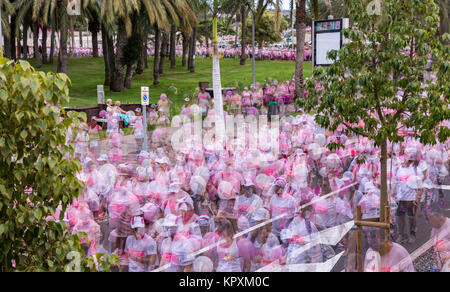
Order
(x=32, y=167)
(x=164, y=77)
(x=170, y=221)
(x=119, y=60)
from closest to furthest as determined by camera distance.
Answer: (x=32, y=167), (x=170, y=221), (x=119, y=60), (x=164, y=77)

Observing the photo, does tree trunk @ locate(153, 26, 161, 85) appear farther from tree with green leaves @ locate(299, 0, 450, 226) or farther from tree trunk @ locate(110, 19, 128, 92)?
tree with green leaves @ locate(299, 0, 450, 226)

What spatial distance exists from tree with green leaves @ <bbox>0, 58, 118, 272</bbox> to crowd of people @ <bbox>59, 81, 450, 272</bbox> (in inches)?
112

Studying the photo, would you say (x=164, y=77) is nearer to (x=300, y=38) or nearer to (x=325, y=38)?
(x=300, y=38)

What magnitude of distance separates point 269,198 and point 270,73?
123ft

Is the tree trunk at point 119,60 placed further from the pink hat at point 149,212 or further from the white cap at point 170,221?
the white cap at point 170,221

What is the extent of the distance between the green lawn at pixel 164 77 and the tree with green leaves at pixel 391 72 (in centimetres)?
1901

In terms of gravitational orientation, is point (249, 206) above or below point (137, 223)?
below

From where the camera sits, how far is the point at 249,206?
9.68 m

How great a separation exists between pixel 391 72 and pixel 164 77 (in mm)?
33025

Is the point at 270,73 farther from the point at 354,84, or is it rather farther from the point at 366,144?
the point at 354,84

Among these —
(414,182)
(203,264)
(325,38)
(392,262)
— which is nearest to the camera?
(392,262)

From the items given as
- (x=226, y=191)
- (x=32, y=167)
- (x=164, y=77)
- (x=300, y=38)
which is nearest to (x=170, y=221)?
(x=226, y=191)

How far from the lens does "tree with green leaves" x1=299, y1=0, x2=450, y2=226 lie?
9.06 meters

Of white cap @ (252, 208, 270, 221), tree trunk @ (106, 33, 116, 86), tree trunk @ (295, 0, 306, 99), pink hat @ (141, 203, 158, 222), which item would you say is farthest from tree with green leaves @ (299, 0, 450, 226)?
tree trunk @ (106, 33, 116, 86)
